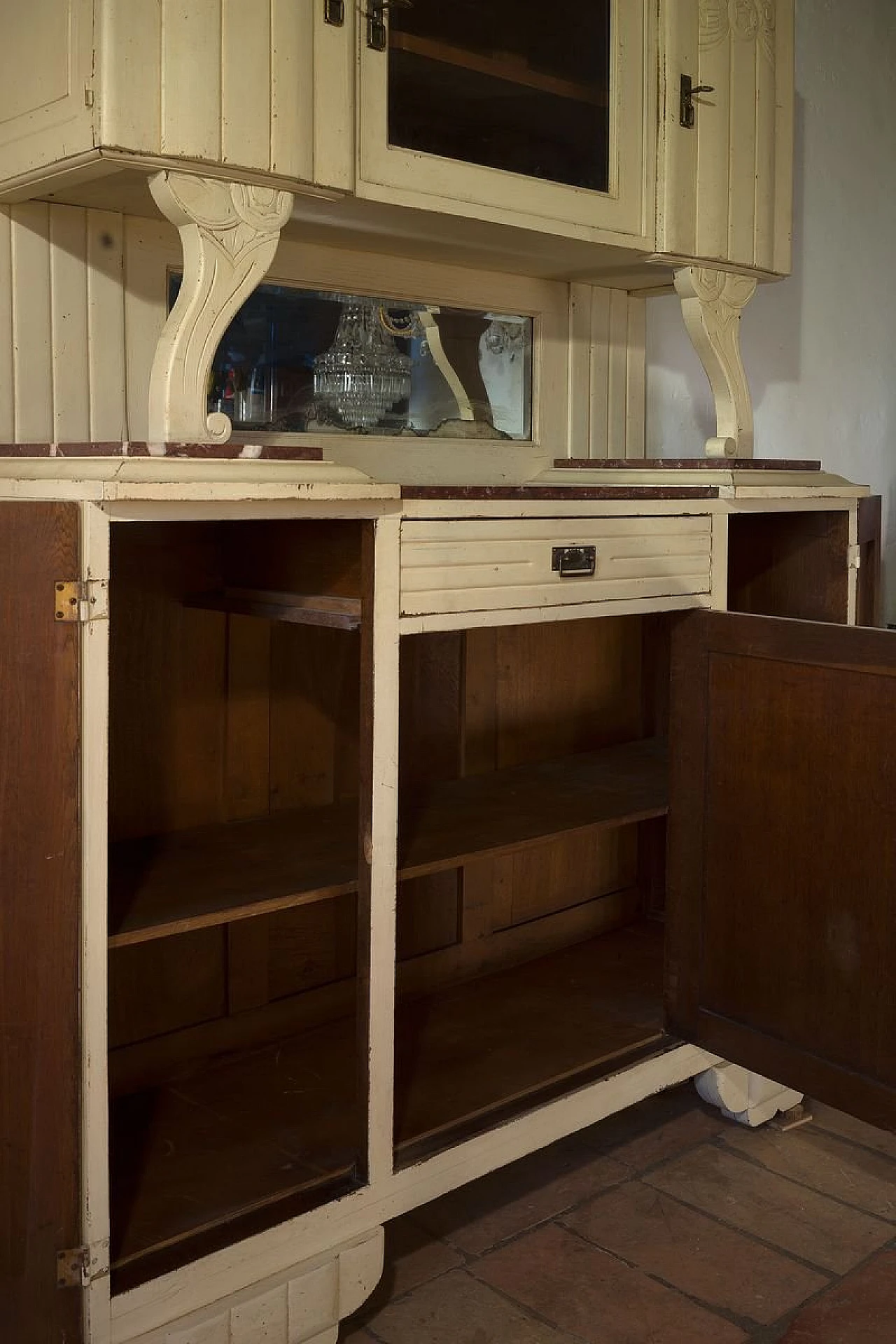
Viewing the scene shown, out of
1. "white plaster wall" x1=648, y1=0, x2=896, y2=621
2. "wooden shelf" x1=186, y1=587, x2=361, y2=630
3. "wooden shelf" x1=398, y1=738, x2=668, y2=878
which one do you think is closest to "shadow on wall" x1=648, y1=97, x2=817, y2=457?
"white plaster wall" x1=648, y1=0, x2=896, y2=621

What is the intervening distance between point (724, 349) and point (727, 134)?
0.36 meters

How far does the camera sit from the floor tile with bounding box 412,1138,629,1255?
2184 millimetres

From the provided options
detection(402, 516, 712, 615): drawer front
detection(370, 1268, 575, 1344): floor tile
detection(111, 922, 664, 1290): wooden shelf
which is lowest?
detection(370, 1268, 575, 1344): floor tile

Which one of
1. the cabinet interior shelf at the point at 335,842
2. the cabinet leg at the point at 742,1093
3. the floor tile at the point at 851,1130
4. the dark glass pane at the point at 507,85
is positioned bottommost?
the floor tile at the point at 851,1130

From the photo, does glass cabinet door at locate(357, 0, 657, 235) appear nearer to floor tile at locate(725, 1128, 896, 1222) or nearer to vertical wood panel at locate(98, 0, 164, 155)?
vertical wood panel at locate(98, 0, 164, 155)

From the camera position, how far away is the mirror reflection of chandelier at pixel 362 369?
87.0 inches

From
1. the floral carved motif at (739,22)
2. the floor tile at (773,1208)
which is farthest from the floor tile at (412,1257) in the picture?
the floral carved motif at (739,22)

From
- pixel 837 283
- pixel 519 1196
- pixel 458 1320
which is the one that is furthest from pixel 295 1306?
pixel 837 283

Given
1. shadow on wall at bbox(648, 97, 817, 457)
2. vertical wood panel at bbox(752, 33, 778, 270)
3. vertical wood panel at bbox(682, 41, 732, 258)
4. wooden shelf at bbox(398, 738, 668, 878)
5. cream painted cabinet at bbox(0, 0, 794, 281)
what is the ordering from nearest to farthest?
cream painted cabinet at bbox(0, 0, 794, 281), wooden shelf at bbox(398, 738, 668, 878), vertical wood panel at bbox(682, 41, 732, 258), vertical wood panel at bbox(752, 33, 778, 270), shadow on wall at bbox(648, 97, 817, 457)

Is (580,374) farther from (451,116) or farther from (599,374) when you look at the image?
(451,116)

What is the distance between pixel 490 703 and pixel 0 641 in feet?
4.36

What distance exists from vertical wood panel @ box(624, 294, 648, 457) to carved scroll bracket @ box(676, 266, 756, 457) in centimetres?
32

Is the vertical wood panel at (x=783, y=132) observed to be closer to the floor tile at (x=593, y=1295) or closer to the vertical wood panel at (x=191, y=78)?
the vertical wood panel at (x=191, y=78)

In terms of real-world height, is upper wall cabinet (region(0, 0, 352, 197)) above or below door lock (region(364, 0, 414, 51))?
below
